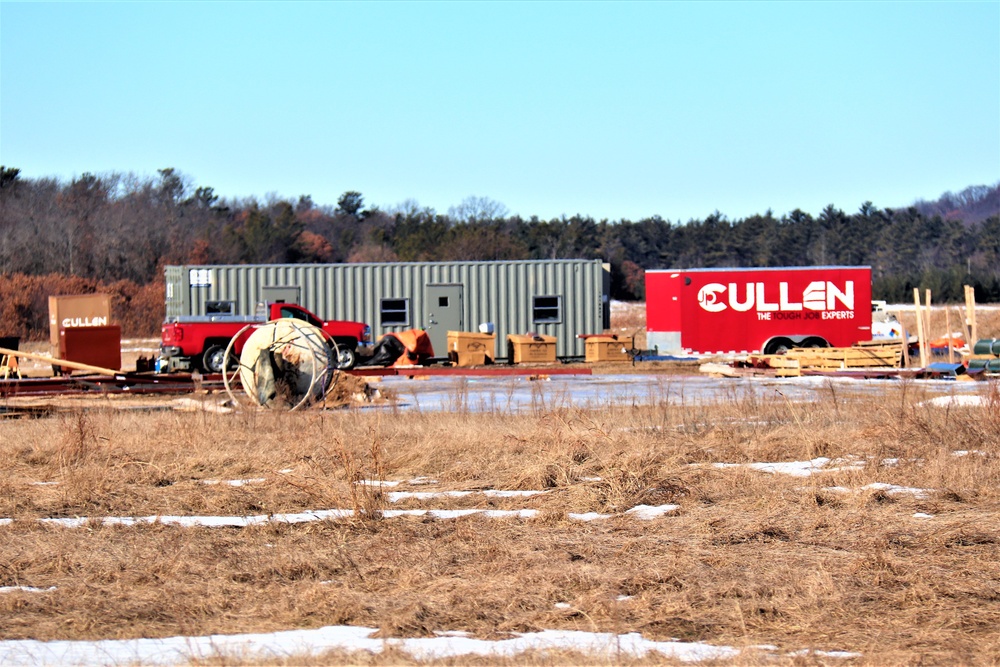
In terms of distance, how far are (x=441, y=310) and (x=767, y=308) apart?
37.1 feet

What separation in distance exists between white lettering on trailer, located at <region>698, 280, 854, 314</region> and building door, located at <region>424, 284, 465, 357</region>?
950 cm

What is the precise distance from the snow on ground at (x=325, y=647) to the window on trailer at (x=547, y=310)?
28550mm

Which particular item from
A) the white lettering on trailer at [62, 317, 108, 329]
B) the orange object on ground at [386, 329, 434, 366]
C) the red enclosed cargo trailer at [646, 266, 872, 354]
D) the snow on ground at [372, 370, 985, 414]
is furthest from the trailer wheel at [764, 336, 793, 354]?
the white lettering on trailer at [62, 317, 108, 329]

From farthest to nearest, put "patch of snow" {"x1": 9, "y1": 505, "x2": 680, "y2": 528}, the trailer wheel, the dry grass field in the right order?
the trailer wheel < "patch of snow" {"x1": 9, "y1": 505, "x2": 680, "y2": 528} < the dry grass field

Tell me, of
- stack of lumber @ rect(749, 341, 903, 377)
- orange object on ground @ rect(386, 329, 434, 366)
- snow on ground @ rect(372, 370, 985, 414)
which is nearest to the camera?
snow on ground @ rect(372, 370, 985, 414)

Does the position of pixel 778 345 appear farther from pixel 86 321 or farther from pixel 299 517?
pixel 299 517

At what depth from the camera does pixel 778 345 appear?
27.2 metres

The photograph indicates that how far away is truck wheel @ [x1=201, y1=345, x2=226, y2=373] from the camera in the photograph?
26.5 meters

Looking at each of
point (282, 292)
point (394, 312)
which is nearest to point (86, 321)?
point (282, 292)

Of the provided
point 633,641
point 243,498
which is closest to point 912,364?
point 243,498

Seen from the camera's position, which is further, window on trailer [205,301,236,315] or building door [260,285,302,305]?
building door [260,285,302,305]

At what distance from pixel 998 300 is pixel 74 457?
66.3m

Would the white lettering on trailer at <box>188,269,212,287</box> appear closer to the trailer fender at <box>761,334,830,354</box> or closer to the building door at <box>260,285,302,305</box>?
the building door at <box>260,285,302,305</box>

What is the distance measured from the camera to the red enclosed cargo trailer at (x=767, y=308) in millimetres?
26844
